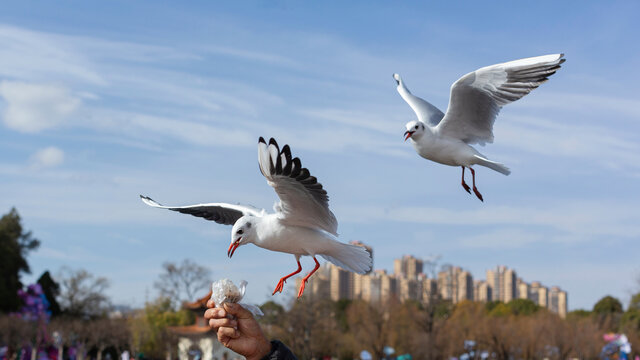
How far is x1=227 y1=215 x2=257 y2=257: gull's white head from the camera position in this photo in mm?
2728

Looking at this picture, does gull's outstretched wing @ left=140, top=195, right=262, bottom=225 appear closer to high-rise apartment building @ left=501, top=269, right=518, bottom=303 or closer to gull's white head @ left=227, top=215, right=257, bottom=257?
gull's white head @ left=227, top=215, right=257, bottom=257

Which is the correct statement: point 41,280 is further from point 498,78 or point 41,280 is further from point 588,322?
point 498,78

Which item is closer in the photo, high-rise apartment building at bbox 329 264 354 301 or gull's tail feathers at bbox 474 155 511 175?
gull's tail feathers at bbox 474 155 511 175

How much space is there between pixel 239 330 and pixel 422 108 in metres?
1.69

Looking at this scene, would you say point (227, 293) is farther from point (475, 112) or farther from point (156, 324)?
point (156, 324)

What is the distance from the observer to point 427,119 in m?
3.73

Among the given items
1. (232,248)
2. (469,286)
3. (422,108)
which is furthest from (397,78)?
(469,286)

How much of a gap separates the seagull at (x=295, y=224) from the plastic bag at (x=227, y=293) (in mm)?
130

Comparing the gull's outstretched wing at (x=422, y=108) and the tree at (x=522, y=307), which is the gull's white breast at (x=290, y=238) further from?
the tree at (x=522, y=307)

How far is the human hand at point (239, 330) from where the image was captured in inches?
102

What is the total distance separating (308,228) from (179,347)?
31693 mm

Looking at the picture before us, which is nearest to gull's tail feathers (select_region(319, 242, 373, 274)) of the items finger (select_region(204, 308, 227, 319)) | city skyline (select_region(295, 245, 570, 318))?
finger (select_region(204, 308, 227, 319))

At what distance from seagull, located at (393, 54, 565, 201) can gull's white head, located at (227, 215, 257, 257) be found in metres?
0.74

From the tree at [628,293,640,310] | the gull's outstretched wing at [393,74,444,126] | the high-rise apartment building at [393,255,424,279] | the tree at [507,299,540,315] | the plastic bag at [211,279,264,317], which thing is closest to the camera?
the plastic bag at [211,279,264,317]
